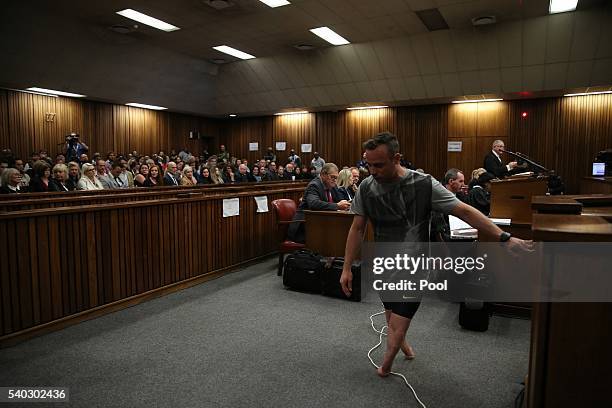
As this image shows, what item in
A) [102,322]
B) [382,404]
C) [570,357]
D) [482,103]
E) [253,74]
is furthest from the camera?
[253,74]

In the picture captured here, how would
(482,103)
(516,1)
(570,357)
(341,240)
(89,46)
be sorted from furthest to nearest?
(482,103) < (89,46) < (516,1) < (341,240) < (570,357)

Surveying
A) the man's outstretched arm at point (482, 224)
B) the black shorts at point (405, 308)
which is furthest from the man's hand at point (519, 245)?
the black shorts at point (405, 308)

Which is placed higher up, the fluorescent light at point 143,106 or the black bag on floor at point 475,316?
the fluorescent light at point 143,106

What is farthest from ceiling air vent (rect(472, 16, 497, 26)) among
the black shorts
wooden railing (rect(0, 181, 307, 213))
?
the black shorts

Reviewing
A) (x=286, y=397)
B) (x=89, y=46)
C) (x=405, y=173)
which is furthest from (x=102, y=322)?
(x=89, y=46)

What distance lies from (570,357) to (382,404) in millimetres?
1194

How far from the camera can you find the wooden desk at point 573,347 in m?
1.24

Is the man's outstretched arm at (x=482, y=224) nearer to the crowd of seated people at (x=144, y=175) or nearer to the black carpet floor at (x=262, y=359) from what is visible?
the black carpet floor at (x=262, y=359)

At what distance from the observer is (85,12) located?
8.41 metres

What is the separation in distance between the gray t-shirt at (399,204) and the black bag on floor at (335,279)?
1778 millimetres

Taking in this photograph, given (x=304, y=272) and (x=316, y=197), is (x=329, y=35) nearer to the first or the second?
(x=316, y=197)

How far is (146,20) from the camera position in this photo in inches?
355

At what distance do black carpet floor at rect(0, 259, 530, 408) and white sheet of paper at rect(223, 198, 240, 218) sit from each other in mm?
1366

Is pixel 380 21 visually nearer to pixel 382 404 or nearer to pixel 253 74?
pixel 253 74
